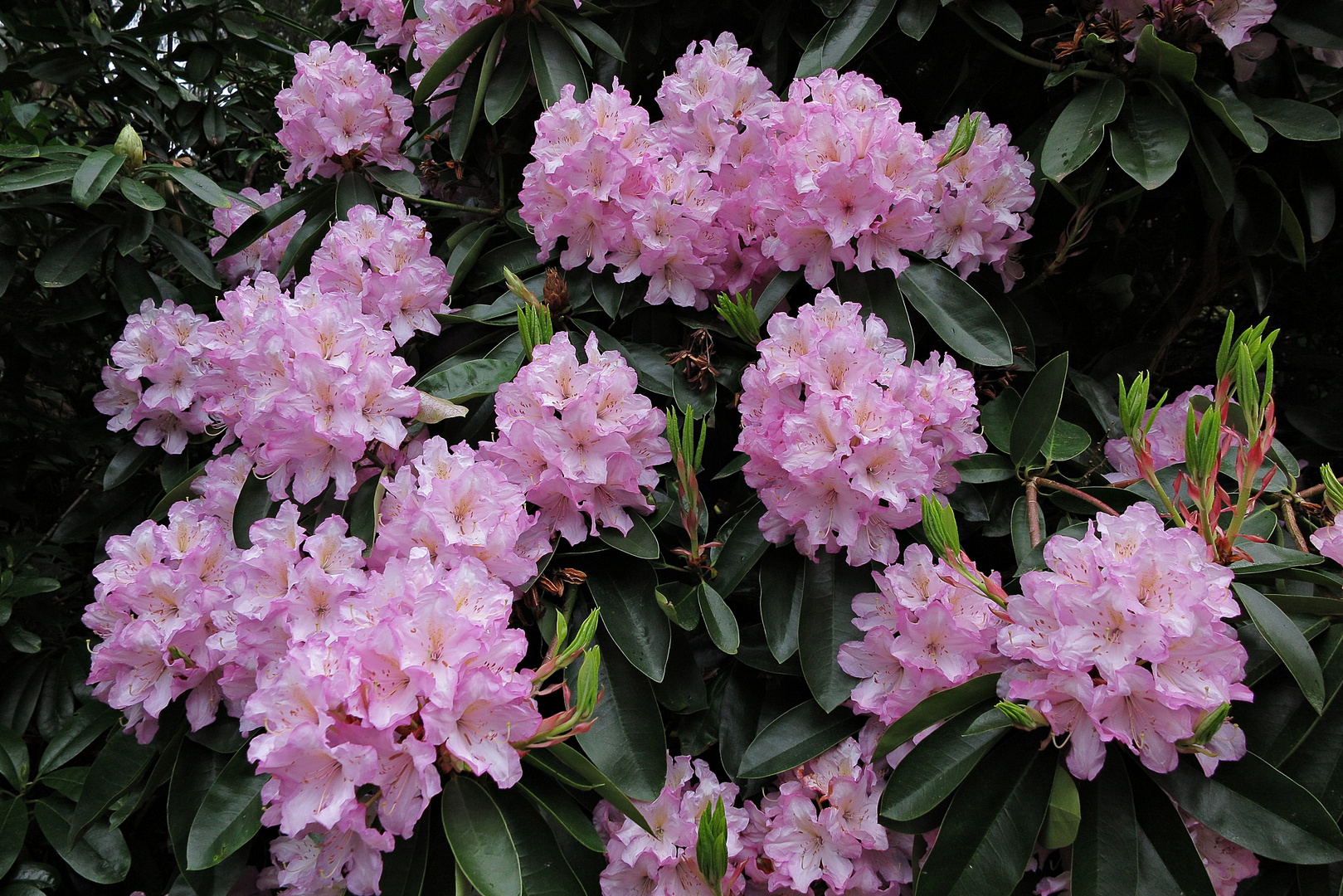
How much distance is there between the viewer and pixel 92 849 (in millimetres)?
1353

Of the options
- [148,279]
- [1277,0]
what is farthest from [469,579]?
[1277,0]

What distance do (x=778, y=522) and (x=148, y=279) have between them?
132 cm

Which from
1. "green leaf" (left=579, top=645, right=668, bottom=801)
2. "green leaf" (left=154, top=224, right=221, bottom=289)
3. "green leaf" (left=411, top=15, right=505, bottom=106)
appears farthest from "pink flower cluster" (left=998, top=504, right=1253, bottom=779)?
"green leaf" (left=154, top=224, right=221, bottom=289)

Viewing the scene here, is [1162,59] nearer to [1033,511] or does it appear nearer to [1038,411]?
[1038,411]

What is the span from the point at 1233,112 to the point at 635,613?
116 centimetres

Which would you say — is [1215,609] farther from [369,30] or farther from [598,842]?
[369,30]

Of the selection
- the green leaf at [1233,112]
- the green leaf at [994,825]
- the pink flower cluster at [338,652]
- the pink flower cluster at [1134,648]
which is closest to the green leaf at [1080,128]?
the green leaf at [1233,112]

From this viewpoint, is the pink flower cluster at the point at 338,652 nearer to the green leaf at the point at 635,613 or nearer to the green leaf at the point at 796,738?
the green leaf at the point at 635,613

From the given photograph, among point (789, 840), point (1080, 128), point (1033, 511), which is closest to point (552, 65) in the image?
point (1080, 128)

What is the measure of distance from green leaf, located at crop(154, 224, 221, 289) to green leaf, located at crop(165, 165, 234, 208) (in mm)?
154

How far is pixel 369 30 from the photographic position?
2.10 m

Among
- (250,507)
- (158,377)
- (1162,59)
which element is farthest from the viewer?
(158,377)

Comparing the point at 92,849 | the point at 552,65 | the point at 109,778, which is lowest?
the point at 92,849

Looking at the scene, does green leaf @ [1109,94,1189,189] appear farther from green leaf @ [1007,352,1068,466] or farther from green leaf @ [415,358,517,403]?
green leaf @ [415,358,517,403]
